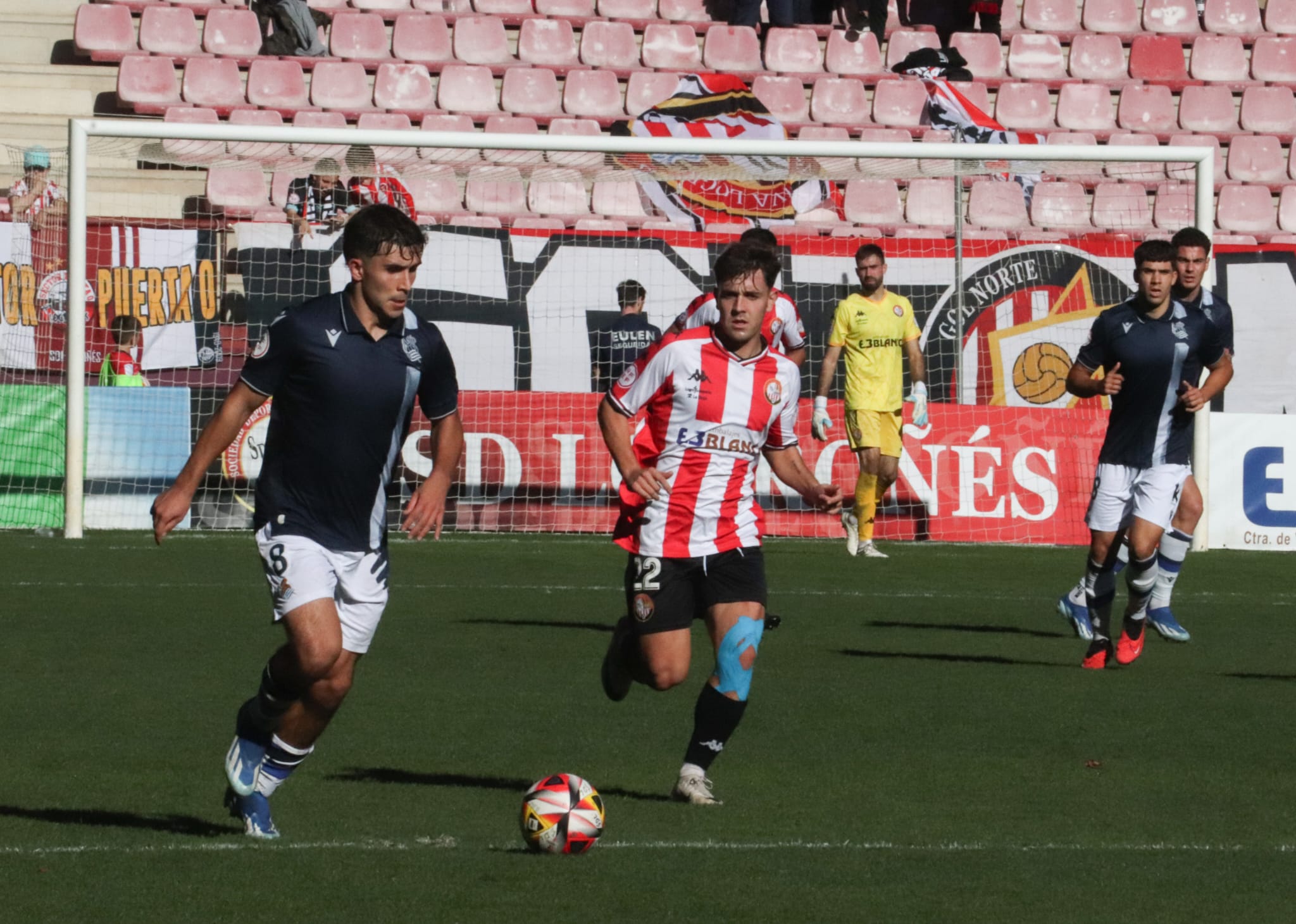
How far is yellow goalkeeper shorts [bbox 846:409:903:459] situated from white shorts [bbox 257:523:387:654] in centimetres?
986

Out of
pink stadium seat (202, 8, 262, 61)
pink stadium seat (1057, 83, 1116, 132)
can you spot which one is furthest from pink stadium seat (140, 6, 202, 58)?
pink stadium seat (1057, 83, 1116, 132)

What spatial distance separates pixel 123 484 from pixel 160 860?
38.8ft

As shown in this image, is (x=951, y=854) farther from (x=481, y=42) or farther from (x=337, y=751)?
(x=481, y=42)

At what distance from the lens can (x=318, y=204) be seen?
60.2 feet

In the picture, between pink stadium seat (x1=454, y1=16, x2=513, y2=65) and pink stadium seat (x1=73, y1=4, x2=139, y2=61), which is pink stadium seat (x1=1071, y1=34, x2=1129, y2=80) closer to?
pink stadium seat (x1=454, y1=16, x2=513, y2=65)

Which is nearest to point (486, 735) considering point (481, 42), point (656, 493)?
point (656, 493)

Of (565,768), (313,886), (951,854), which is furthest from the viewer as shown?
(565,768)

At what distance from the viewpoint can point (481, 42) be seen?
22125mm

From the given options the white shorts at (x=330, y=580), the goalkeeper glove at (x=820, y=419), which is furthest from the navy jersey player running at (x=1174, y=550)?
the white shorts at (x=330, y=580)

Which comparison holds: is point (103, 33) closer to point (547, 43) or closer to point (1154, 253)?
point (547, 43)

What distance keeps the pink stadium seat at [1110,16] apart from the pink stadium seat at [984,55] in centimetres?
164

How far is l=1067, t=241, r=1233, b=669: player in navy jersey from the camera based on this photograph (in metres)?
9.84

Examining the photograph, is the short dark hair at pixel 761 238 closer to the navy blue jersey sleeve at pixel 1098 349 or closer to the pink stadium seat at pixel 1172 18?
the navy blue jersey sleeve at pixel 1098 349

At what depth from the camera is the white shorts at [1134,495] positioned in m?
9.87
